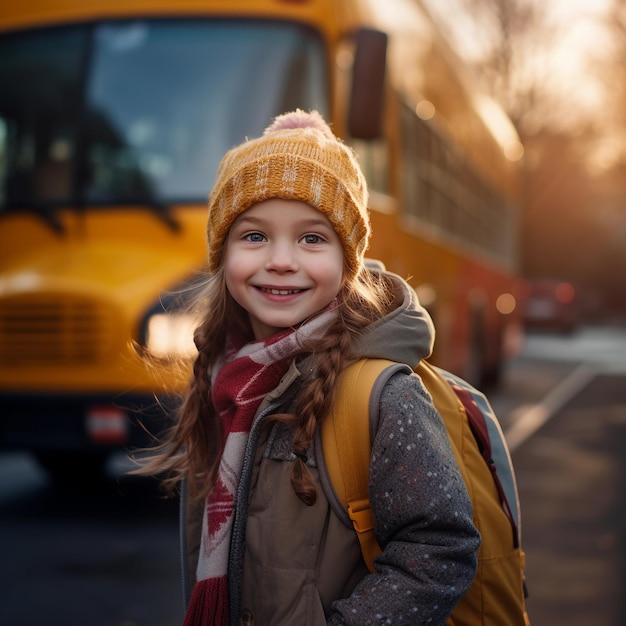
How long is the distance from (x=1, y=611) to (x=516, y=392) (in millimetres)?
10343

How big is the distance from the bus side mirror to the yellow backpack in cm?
402

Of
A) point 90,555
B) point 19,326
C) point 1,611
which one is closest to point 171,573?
point 90,555

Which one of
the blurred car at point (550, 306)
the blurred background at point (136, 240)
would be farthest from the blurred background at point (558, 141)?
the blurred background at point (136, 240)

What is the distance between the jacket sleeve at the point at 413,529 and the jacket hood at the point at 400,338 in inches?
5.0

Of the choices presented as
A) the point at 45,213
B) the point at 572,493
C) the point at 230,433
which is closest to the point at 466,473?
the point at 230,433

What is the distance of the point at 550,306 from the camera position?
1180 inches

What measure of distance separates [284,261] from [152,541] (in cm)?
388

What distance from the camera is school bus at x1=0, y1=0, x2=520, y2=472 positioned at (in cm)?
568

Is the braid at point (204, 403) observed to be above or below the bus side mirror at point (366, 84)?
below

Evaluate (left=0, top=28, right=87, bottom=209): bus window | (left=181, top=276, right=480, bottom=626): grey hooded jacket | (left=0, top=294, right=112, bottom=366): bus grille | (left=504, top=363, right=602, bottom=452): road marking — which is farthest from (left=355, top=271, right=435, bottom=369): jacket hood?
(left=504, top=363, right=602, bottom=452): road marking

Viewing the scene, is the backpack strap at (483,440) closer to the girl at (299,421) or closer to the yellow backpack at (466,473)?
the yellow backpack at (466,473)

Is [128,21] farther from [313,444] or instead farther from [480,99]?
[480,99]

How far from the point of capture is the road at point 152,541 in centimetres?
443

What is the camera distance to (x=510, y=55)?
37.8m
